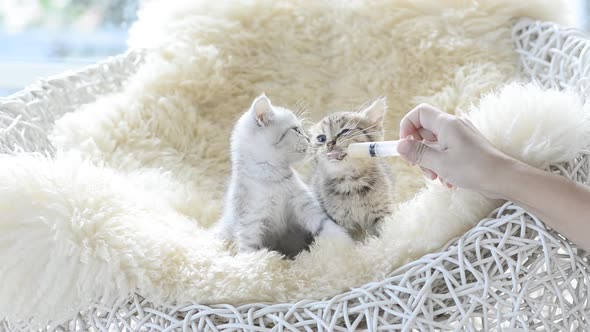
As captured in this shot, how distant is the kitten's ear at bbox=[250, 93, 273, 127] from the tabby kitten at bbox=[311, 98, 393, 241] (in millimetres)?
100

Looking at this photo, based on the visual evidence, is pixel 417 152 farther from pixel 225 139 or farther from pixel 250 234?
pixel 225 139

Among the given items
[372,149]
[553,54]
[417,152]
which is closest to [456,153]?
[417,152]

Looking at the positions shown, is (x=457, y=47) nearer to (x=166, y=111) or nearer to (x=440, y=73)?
(x=440, y=73)

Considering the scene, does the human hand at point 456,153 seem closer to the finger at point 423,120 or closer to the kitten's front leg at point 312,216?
the finger at point 423,120

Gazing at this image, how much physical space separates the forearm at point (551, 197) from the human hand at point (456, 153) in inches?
0.7

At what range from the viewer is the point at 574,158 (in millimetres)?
983

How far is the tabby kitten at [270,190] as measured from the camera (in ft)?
3.91

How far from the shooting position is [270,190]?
1202 mm

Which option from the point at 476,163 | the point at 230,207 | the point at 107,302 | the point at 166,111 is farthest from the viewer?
the point at 166,111

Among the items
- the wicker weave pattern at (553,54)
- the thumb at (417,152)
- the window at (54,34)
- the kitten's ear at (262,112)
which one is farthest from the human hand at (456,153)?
the window at (54,34)

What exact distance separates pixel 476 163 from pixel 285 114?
0.44m

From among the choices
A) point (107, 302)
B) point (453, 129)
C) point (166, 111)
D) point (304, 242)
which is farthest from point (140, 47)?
point (453, 129)

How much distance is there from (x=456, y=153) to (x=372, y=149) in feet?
0.68

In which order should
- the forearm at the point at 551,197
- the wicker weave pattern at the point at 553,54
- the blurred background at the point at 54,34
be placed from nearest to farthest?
the forearm at the point at 551,197 → the wicker weave pattern at the point at 553,54 → the blurred background at the point at 54,34
